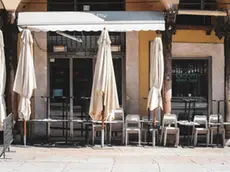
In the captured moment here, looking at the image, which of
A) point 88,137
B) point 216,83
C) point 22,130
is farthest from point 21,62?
point 216,83

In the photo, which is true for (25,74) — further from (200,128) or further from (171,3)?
(200,128)

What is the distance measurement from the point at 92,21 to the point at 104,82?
5.65ft

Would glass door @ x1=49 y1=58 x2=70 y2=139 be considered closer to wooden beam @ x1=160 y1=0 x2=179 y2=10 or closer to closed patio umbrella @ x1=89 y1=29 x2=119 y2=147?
closed patio umbrella @ x1=89 y1=29 x2=119 y2=147

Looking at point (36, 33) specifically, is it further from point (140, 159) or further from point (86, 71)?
point (140, 159)

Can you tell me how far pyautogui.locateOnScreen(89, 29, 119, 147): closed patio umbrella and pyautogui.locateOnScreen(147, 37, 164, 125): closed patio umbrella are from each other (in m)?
1.05

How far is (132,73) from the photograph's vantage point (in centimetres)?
1270

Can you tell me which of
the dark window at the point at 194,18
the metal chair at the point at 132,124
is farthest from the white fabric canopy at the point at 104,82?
the dark window at the point at 194,18

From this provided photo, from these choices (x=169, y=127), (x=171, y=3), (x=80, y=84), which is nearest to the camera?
(x=171, y=3)

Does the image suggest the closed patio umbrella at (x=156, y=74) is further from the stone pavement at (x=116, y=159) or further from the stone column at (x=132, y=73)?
the stone column at (x=132, y=73)

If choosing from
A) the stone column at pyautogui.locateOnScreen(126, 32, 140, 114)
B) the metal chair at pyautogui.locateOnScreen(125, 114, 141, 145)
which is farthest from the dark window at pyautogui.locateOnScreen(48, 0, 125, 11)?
the metal chair at pyautogui.locateOnScreen(125, 114, 141, 145)

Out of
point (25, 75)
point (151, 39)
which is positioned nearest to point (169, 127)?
point (151, 39)

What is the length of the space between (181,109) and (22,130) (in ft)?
15.1

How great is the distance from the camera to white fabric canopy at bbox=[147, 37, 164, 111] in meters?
11.0

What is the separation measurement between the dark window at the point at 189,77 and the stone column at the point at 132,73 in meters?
1.12
